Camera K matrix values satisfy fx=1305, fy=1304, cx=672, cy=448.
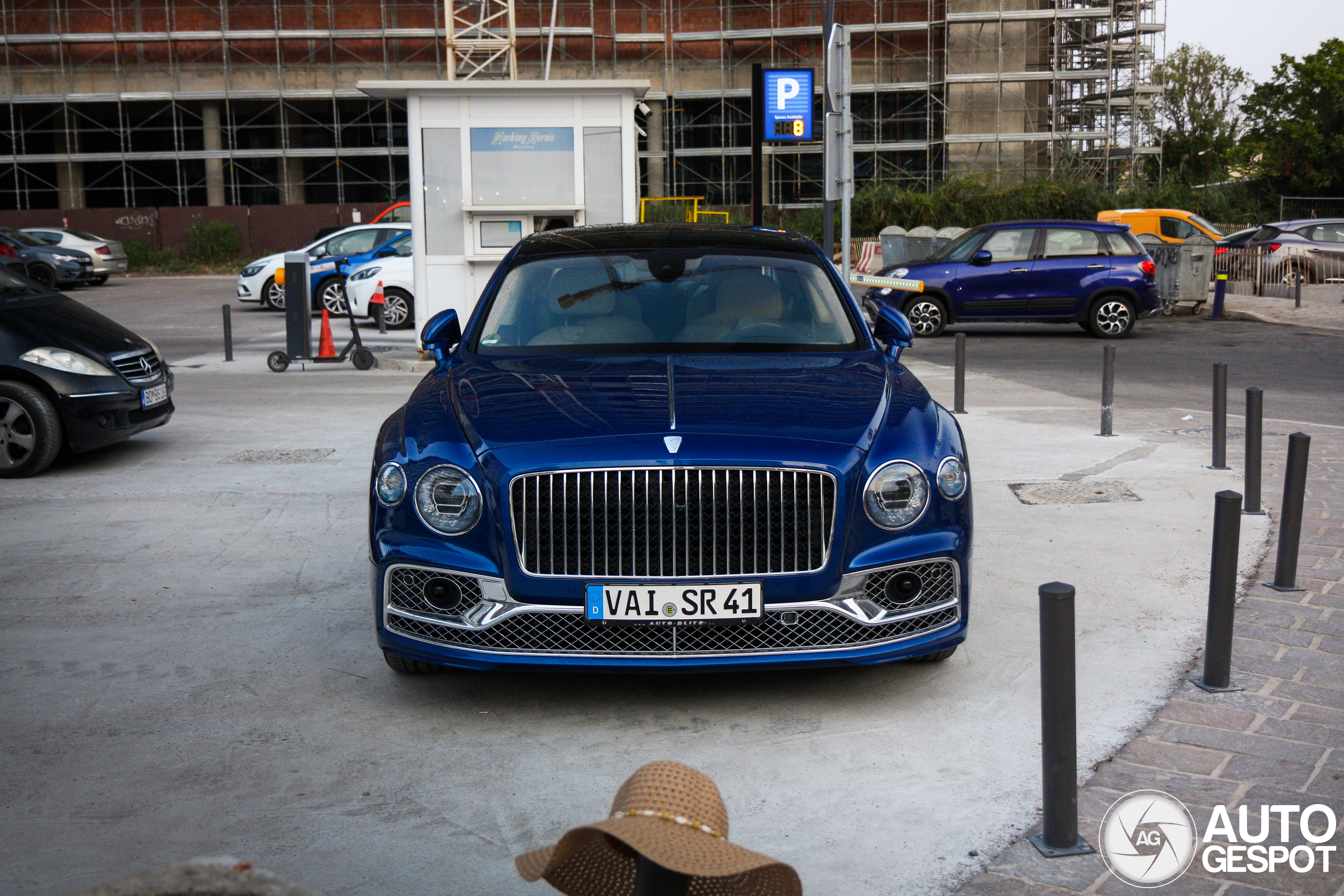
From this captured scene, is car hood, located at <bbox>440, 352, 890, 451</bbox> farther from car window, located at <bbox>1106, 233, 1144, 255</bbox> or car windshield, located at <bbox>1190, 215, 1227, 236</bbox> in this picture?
car windshield, located at <bbox>1190, 215, 1227, 236</bbox>

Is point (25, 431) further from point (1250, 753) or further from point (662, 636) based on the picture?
point (1250, 753)

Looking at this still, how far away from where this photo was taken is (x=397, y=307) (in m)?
19.9

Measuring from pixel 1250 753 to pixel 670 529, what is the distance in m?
1.98

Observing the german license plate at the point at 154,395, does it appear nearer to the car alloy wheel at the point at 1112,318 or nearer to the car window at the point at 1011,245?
the car window at the point at 1011,245

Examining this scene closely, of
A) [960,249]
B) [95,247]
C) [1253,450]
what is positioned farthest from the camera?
[95,247]

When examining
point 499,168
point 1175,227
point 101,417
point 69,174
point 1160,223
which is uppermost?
point 69,174

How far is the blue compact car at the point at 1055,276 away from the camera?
63.2 ft

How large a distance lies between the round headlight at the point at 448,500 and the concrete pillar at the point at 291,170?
4137 centimetres

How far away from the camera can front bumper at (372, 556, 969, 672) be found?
431cm

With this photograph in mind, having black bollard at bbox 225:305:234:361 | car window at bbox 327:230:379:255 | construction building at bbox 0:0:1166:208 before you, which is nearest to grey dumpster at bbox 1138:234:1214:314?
car window at bbox 327:230:379:255

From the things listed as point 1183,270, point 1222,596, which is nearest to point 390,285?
point 1183,270

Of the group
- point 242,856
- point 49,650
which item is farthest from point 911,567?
point 49,650

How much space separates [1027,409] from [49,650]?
9006 mm

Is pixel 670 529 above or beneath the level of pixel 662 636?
above
